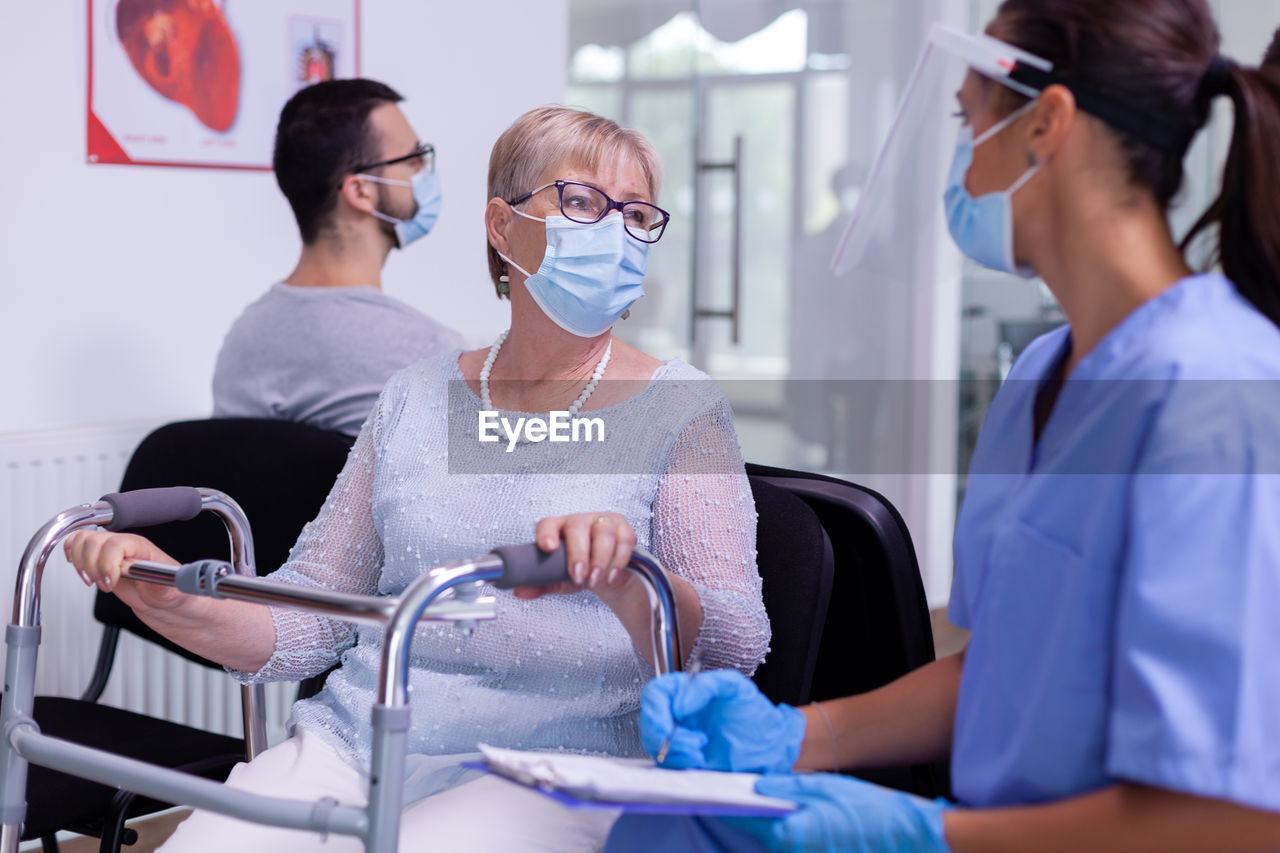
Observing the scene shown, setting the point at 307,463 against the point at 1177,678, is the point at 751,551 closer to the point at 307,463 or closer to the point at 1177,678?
the point at 1177,678

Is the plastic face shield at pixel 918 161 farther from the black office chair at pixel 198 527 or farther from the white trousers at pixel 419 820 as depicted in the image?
the black office chair at pixel 198 527

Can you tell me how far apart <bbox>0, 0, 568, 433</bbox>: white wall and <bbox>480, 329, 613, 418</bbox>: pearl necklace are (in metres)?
1.14

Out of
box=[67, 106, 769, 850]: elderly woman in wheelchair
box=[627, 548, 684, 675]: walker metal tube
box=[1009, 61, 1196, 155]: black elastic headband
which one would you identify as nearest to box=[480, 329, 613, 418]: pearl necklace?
box=[67, 106, 769, 850]: elderly woman in wheelchair

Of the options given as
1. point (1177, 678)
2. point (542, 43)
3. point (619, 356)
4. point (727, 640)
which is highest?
point (542, 43)

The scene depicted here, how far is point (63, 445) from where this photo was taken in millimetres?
2219

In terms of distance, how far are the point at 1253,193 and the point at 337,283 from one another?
165 centimetres

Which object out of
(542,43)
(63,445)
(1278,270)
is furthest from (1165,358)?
(542,43)

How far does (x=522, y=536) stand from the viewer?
1.38m

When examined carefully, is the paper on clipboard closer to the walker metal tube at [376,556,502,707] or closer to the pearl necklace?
the walker metal tube at [376,556,502,707]

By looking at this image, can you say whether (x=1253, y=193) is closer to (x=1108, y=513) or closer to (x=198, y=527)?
(x=1108, y=513)

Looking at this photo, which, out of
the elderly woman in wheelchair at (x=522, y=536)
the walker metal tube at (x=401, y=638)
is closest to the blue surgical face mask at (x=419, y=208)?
the elderly woman in wheelchair at (x=522, y=536)

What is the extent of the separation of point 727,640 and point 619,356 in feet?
1.37

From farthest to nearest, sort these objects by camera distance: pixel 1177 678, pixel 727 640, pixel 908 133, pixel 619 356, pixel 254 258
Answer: pixel 254 258 → pixel 619 356 → pixel 727 640 → pixel 908 133 → pixel 1177 678

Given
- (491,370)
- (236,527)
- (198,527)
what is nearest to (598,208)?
(491,370)
